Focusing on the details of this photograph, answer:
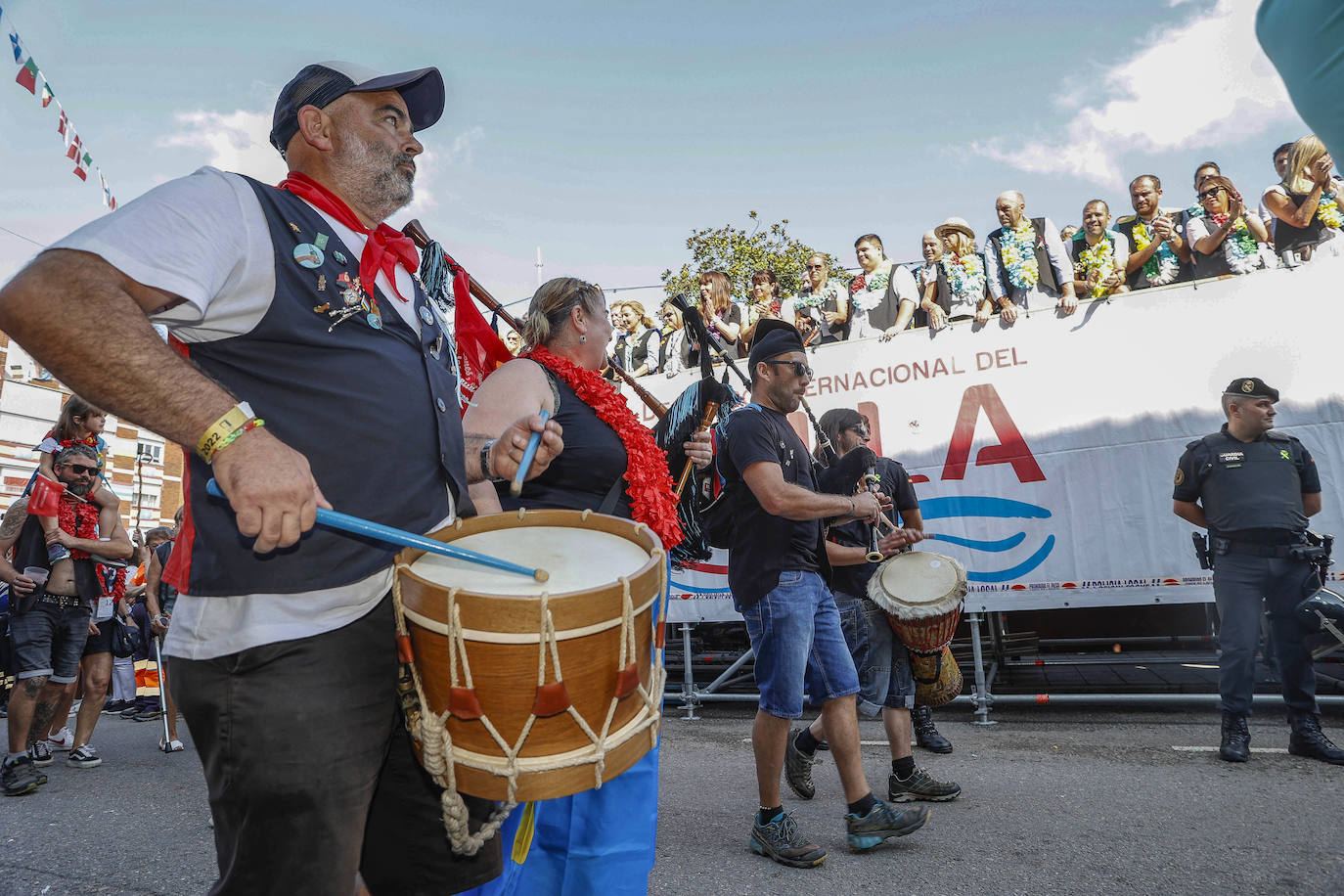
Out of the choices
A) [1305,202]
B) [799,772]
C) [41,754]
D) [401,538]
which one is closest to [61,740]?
[41,754]

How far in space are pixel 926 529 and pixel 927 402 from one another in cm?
106

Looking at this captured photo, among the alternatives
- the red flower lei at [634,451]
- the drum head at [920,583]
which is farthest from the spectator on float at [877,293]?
the red flower lei at [634,451]

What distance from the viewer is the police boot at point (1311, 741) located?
458 cm

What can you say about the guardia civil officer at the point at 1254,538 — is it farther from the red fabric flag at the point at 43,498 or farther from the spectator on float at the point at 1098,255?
the red fabric flag at the point at 43,498

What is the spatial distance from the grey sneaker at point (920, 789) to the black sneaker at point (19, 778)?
16.5ft

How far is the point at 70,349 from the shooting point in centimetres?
123

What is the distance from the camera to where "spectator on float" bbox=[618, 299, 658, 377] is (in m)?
9.11

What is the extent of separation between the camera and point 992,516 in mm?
6551

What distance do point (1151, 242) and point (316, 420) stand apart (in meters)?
6.97

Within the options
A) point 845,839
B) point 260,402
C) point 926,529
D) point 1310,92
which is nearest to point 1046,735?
point 926,529

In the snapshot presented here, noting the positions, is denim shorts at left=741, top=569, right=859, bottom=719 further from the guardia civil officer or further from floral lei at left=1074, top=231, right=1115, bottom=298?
floral lei at left=1074, top=231, right=1115, bottom=298

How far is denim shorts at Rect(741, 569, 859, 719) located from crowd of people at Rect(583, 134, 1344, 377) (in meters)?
2.96

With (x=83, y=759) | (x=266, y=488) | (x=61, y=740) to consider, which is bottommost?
(x=61, y=740)

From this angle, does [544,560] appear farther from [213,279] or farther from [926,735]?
[926,735]
